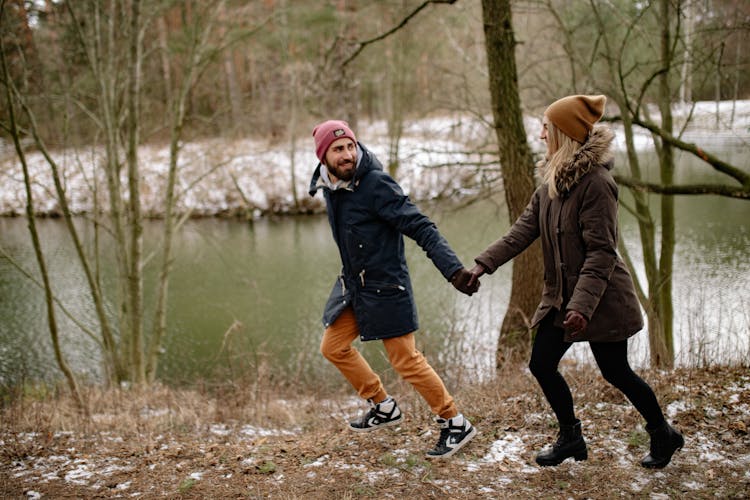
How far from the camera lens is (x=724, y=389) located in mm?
4055

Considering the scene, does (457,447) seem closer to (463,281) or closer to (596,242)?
(463,281)

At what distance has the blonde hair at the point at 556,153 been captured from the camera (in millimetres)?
2844

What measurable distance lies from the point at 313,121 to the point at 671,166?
17.5 metres

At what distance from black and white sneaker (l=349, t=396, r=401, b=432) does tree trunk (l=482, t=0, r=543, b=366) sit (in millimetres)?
2385

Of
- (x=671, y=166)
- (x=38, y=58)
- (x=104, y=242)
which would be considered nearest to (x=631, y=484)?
(x=671, y=166)

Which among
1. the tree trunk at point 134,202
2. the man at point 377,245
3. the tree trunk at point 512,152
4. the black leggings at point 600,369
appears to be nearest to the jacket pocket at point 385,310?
the man at point 377,245

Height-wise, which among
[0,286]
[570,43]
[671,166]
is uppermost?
[570,43]

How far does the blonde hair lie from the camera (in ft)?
9.33

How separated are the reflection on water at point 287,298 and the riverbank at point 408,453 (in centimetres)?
237

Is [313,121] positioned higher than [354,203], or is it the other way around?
[313,121]

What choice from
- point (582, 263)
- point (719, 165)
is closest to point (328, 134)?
point (582, 263)

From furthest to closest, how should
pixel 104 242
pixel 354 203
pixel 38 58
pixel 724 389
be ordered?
pixel 104 242
pixel 38 58
pixel 724 389
pixel 354 203

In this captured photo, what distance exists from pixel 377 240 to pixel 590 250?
1.16 m

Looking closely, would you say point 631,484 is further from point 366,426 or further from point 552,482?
point 366,426
